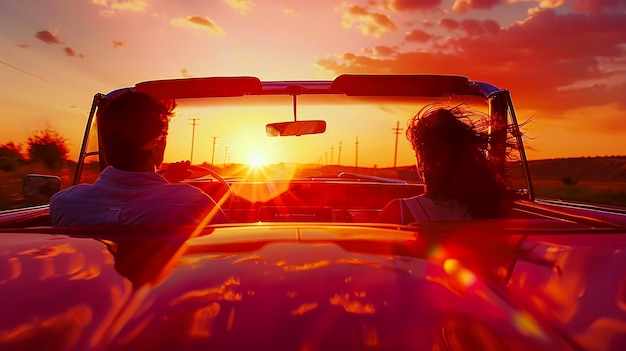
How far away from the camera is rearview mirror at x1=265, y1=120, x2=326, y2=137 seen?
392 cm

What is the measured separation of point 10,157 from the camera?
52.7m

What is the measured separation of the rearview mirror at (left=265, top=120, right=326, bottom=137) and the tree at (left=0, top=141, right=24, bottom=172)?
173ft

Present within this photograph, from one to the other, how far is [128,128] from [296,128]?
140cm

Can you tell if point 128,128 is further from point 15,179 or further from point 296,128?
point 15,179

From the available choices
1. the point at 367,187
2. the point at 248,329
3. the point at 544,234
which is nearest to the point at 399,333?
the point at 248,329

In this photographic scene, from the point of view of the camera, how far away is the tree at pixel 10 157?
5147 cm

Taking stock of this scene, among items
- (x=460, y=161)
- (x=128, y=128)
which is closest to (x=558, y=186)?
(x=460, y=161)

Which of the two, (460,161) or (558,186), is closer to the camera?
(460,161)

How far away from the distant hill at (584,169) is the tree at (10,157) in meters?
86.8

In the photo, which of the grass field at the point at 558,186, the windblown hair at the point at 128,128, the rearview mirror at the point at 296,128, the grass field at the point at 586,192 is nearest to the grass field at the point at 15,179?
the grass field at the point at 558,186

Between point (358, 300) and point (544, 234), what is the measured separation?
0.96 m

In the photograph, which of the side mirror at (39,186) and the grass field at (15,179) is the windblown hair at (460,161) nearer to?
the side mirror at (39,186)

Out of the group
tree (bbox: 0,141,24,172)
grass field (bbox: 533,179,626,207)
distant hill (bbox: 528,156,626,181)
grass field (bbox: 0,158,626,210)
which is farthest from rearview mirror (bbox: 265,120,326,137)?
distant hill (bbox: 528,156,626,181)

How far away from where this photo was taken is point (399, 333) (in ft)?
3.35
